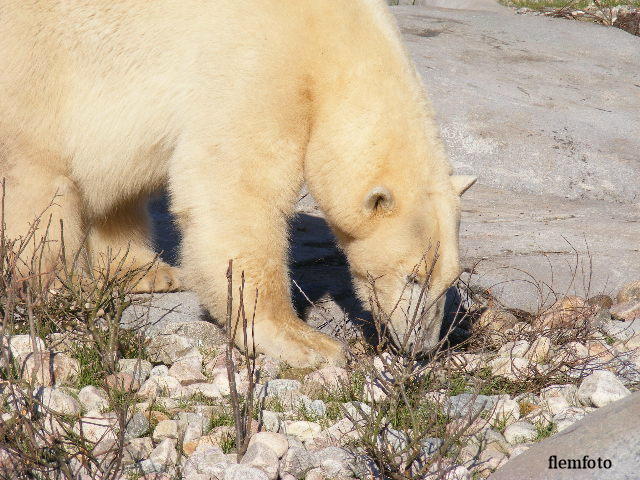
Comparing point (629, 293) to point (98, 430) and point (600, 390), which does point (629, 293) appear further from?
point (98, 430)

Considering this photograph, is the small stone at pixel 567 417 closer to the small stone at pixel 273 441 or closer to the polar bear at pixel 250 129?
the polar bear at pixel 250 129

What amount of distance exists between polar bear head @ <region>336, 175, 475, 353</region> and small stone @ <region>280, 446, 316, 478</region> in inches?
36.6

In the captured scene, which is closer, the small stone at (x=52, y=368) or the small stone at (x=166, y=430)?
the small stone at (x=166, y=430)

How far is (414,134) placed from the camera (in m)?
4.04

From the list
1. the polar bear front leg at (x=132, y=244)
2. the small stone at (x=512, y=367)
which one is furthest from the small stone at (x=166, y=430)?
the polar bear front leg at (x=132, y=244)

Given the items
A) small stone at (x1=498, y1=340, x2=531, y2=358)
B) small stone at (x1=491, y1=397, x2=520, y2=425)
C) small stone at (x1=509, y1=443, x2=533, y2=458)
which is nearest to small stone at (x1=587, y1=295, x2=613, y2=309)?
small stone at (x1=498, y1=340, x2=531, y2=358)

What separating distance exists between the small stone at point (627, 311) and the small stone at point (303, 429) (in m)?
2.61

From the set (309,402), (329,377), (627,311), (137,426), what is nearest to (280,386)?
(309,402)

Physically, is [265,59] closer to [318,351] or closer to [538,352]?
[318,351]

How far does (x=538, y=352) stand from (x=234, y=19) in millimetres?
2307

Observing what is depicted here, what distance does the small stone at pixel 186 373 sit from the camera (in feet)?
12.3

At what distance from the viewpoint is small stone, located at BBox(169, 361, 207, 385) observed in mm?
3740

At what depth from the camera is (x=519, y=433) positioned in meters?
3.28

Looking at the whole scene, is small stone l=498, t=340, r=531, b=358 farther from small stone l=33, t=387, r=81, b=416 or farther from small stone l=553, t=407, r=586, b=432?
small stone l=33, t=387, r=81, b=416
